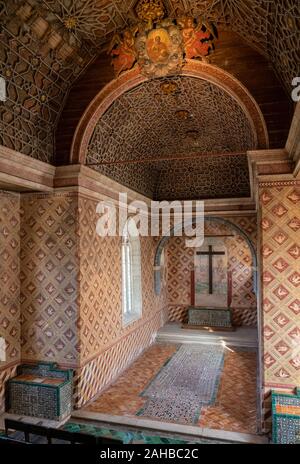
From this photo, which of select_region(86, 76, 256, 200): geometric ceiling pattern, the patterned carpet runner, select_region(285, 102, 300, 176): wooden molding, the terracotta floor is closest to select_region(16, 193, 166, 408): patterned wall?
the terracotta floor

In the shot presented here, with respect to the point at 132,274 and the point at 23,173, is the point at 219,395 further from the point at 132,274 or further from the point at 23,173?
the point at 23,173

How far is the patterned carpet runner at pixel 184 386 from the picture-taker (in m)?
6.16

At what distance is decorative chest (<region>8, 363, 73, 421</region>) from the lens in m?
5.75

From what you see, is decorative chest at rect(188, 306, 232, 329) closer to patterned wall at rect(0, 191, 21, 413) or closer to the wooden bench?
patterned wall at rect(0, 191, 21, 413)

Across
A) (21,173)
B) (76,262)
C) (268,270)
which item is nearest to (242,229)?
(268,270)

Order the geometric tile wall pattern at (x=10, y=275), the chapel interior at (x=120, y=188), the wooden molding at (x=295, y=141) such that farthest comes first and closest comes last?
the geometric tile wall pattern at (x=10, y=275) → the chapel interior at (x=120, y=188) → the wooden molding at (x=295, y=141)

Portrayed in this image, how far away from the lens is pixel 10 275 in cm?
618

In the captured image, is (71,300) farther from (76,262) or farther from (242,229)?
(242,229)

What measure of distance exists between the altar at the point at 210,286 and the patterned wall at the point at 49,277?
23.7ft

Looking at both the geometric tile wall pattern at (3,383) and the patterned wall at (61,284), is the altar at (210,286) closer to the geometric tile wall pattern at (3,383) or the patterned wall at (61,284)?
the patterned wall at (61,284)

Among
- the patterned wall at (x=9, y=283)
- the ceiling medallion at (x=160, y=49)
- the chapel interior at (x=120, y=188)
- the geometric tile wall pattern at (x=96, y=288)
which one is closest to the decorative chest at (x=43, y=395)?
the chapel interior at (x=120, y=188)

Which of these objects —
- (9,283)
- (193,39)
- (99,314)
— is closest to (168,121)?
(193,39)

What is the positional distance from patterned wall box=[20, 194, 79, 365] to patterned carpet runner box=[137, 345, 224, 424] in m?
1.95

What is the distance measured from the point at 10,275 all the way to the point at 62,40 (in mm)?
4234
